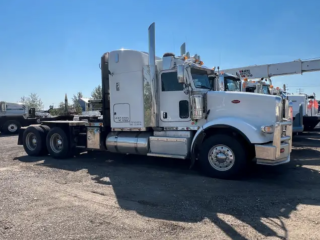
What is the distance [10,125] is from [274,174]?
20.1m

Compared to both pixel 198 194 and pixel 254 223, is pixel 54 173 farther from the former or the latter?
pixel 254 223

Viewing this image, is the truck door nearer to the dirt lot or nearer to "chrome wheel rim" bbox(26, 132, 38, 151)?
the dirt lot

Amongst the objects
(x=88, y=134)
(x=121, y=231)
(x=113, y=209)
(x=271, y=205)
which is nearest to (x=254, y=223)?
(x=271, y=205)

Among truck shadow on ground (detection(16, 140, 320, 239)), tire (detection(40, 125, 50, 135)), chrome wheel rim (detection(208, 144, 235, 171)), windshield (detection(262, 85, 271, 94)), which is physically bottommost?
truck shadow on ground (detection(16, 140, 320, 239))

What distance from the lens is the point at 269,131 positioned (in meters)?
5.84

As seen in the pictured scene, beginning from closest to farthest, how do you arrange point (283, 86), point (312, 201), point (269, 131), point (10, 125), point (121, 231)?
point (121, 231), point (312, 201), point (269, 131), point (283, 86), point (10, 125)

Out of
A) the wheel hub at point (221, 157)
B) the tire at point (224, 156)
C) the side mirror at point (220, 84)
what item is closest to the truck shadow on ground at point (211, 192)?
the tire at point (224, 156)

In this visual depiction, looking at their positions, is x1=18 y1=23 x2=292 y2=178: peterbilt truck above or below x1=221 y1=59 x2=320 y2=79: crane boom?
below

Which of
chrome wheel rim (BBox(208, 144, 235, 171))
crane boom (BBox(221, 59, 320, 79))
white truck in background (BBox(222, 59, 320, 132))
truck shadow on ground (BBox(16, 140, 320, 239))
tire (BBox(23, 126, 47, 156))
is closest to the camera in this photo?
truck shadow on ground (BBox(16, 140, 320, 239))

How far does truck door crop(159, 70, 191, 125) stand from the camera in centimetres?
703

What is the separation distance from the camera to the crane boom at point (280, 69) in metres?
12.4

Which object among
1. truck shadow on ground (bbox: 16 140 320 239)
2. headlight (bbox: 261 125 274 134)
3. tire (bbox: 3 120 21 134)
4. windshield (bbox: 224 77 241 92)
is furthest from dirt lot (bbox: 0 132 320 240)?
tire (bbox: 3 120 21 134)

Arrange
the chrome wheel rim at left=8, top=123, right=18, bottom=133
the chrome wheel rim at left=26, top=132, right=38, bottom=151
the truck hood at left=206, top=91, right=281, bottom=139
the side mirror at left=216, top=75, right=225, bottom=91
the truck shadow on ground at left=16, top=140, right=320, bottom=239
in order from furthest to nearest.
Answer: the chrome wheel rim at left=8, top=123, right=18, bottom=133
the chrome wheel rim at left=26, top=132, right=38, bottom=151
the side mirror at left=216, top=75, right=225, bottom=91
the truck hood at left=206, top=91, right=281, bottom=139
the truck shadow on ground at left=16, top=140, right=320, bottom=239

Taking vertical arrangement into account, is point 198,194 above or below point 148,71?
below
